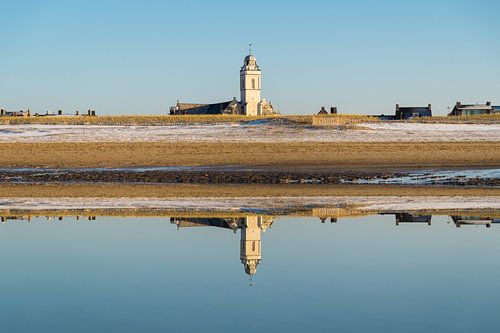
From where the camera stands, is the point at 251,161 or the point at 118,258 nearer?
the point at 118,258

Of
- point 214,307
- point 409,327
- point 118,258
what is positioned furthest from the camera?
point 118,258

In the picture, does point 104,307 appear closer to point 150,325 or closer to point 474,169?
point 150,325

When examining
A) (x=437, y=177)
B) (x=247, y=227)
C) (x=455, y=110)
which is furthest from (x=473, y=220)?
(x=455, y=110)

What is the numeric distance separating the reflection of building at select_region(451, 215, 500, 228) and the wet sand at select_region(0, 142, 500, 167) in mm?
16703

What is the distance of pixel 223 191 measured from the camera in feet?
87.1

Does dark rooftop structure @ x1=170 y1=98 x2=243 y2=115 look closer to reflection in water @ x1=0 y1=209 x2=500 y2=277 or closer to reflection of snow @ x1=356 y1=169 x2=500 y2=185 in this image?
reflection of snow @ x1=356 y1=169 x2=500 y2=185

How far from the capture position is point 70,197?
2467 centimetres

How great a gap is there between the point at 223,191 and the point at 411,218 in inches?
380

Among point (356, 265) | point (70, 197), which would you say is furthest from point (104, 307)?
point (70, 197)

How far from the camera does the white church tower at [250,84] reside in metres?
130

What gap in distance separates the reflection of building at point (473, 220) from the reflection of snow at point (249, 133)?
1174 inches

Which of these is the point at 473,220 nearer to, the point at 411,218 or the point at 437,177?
the point at 411,218

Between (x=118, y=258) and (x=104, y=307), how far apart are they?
3.65m

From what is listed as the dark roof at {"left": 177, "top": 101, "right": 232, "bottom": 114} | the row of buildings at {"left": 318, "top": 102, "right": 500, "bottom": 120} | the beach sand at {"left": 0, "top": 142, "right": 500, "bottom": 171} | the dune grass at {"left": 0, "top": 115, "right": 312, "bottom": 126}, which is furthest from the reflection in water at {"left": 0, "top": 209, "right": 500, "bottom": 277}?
the dark roof at {"left": 177, "top": 101, "right": 232, "bottom": 114}
